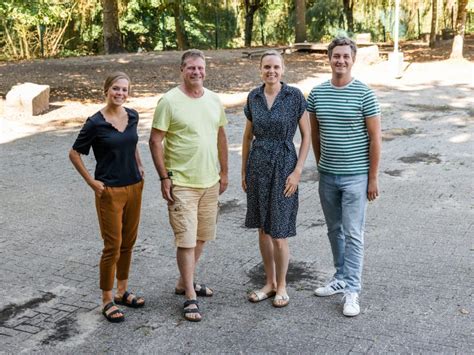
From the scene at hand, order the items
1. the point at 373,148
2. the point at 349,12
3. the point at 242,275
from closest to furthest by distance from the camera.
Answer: the point at 373,148 < the point at 242,275 < the point at 349,12

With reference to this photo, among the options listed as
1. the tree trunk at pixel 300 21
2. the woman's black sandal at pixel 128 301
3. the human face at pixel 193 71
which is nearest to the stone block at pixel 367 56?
the tree trunk at pixel 300 21

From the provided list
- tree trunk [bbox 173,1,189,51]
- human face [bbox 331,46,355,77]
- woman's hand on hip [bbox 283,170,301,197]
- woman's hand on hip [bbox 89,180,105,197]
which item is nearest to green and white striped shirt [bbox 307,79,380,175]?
human face [bbox 331,46,355,77]

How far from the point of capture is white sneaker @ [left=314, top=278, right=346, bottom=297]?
494cm

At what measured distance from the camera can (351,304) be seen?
181 inches

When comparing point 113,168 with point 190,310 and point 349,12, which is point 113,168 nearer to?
point 190,310

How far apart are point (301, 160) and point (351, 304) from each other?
1.06 metres

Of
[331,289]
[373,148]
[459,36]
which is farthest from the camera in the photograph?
[459,36]

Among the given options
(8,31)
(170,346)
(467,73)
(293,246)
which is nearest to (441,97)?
(467,73)

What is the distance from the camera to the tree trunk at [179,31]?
110 feet

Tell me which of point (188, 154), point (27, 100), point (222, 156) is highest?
point (188, 154)

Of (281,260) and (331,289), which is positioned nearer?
(281,260)

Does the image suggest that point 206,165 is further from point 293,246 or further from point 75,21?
point 75,21

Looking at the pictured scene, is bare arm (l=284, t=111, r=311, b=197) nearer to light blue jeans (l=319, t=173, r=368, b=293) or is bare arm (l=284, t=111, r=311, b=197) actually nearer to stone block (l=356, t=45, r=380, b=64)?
light blue jeans (l=319, t=173, r=368, b=293)

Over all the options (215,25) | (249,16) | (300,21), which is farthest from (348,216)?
(215,25)
